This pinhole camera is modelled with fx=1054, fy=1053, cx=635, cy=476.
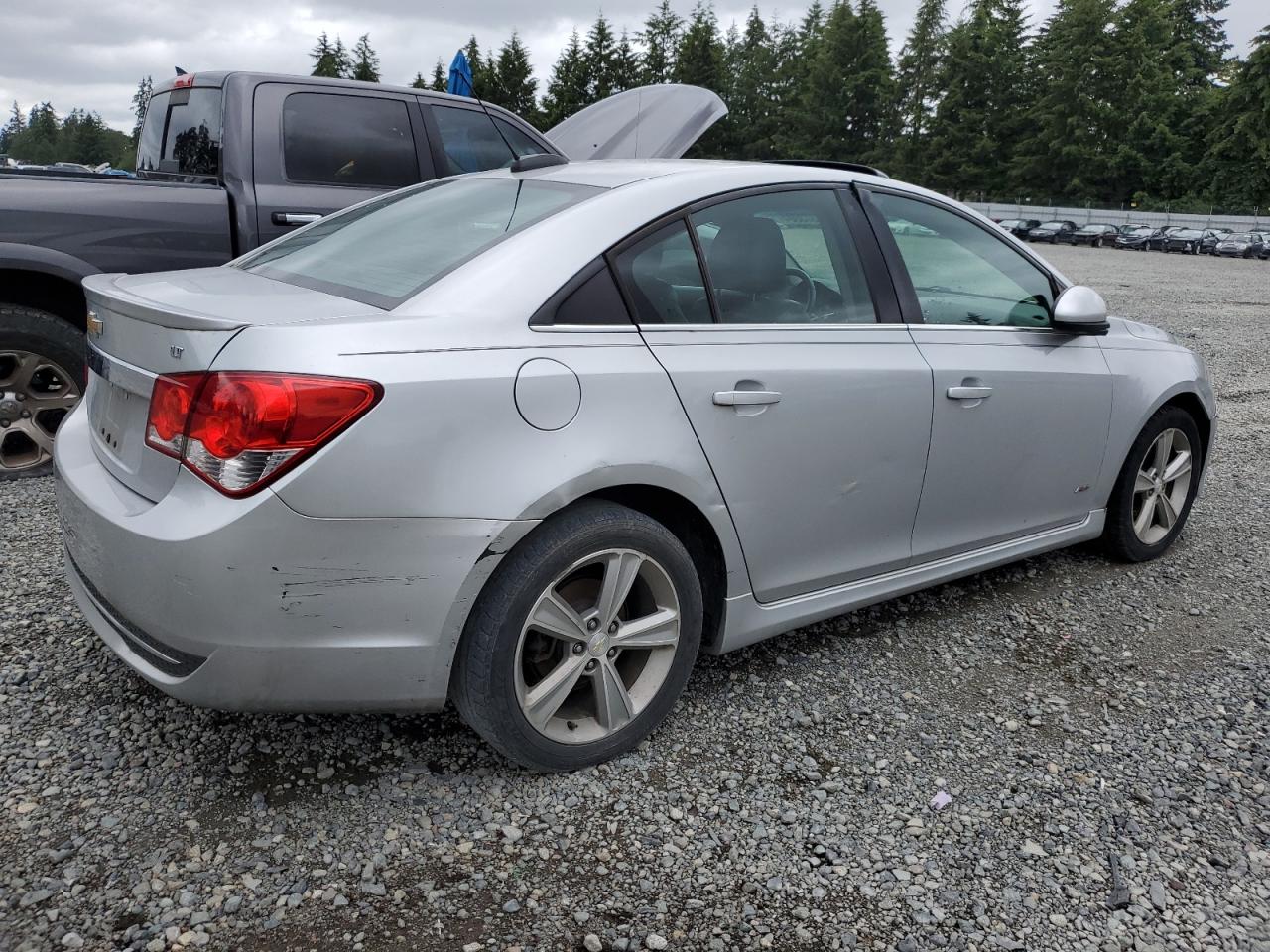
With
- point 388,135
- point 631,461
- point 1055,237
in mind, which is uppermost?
point 388,135

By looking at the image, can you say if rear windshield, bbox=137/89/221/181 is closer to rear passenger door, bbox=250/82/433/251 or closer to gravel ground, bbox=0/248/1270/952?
rear passenger door, bbox=250/82/433/251

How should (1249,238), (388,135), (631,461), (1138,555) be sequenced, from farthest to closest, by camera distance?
(1249,238), (388,135), (1138,555), (631,461)

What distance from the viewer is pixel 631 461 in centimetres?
254

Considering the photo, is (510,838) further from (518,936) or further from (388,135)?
(388,135)

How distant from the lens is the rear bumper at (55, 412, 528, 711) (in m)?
2.18

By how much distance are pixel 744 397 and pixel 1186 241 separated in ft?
159

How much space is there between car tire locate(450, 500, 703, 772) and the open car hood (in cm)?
553

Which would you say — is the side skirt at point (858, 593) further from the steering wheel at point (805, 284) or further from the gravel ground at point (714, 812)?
the steering wheel at point (805, 284)

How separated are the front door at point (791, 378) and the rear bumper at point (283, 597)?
2.41 feet

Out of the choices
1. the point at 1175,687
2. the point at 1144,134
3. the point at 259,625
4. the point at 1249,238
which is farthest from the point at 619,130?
the point at 1144,134

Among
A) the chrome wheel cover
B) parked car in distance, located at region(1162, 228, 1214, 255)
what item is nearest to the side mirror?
the chrome wheel cover

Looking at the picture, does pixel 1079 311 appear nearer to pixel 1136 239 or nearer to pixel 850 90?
pixel 1136 239

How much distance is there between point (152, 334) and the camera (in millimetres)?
2416

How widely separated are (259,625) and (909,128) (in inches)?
3257
